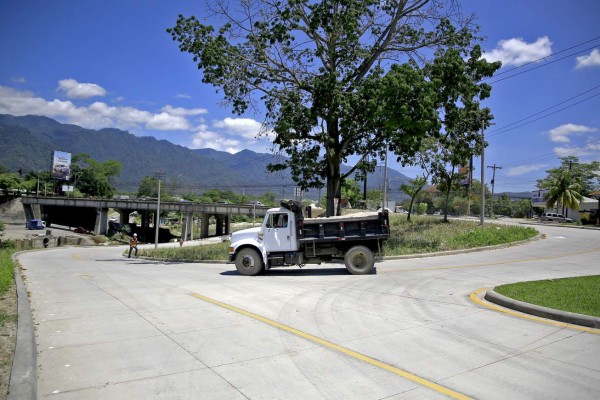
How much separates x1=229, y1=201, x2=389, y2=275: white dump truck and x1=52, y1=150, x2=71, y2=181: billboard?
4725 inches

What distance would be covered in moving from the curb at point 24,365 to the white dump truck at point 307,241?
8.75 m

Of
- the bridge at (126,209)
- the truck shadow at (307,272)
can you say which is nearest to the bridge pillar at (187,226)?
the bridge at (126,209)

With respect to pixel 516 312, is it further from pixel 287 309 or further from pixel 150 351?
pixel 150 351

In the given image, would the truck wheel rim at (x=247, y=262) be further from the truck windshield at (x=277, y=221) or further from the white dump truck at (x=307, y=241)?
the truck windshield at (x=277, y=221)

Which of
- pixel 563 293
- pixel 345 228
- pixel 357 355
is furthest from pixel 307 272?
pixel 357 355

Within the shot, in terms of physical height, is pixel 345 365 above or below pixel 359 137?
below

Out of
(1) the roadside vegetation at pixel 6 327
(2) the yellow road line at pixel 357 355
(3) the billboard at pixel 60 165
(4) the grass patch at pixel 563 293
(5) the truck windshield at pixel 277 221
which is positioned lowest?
(1) the roadside vegetation at pixel 6 327

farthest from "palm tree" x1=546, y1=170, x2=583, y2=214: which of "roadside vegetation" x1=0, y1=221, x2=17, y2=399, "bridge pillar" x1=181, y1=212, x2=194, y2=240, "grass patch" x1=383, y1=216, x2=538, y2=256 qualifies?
"bridge pillar" x1=181, y1=212, x2=194, y2=240

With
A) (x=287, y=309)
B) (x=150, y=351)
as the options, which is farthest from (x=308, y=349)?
(x=287, y=309)

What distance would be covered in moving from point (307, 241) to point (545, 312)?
865cm

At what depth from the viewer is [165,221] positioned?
15488 cm

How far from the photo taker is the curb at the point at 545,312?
Answer: 7660 mm

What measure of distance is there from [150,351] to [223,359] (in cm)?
118

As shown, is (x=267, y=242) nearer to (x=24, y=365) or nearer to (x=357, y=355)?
(x=357, y=355)
